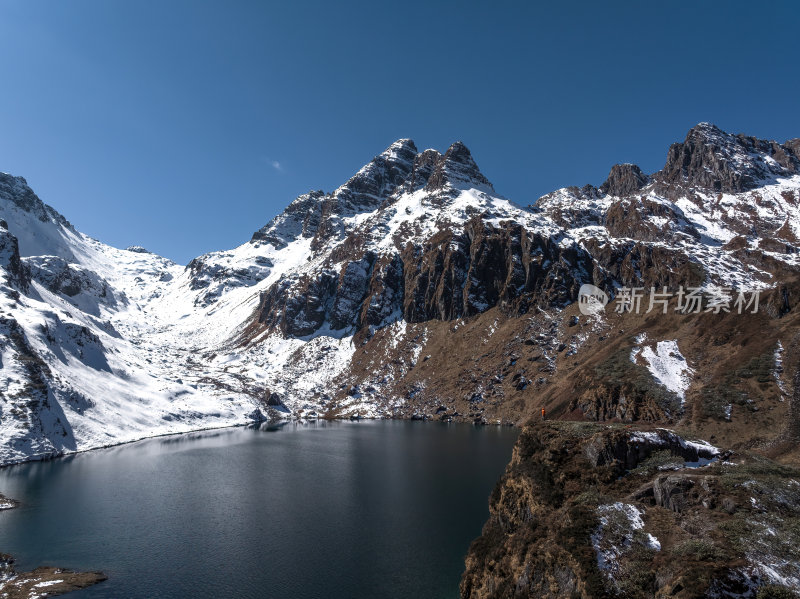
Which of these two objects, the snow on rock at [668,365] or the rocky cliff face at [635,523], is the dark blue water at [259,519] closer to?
the rocky cliff face at [635,523]

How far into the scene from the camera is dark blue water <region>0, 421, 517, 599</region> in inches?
1800

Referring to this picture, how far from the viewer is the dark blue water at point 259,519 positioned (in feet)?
150

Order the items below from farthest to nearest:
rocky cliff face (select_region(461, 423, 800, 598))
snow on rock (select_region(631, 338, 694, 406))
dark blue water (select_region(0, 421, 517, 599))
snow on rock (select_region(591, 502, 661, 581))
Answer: snow on rock (select_region(631, 338, 694, 406)) → dark blue water (select_region(0, 421, 517, 599)) → snow on rock (select_region(591, 502, 661, 581)) → rocky cliff face (select_region(461, 423, 800, 598))

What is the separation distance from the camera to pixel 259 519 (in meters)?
64.0

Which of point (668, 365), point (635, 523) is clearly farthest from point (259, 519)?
point (668, 365)

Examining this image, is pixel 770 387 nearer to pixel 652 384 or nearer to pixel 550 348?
pixel 652 384

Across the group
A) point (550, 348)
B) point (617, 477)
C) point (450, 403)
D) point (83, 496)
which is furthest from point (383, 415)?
point (617, 477)

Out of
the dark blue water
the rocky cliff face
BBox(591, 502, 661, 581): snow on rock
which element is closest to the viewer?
the rocky cliff face

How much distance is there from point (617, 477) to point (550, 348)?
156016 mm

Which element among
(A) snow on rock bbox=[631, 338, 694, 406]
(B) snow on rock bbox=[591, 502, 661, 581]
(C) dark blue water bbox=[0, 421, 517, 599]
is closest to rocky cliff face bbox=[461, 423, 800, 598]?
(B) snow on rock bbox=[591, 502, 661, 581]

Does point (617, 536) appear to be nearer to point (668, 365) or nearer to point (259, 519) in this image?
point (259, 519)

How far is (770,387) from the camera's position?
293ft

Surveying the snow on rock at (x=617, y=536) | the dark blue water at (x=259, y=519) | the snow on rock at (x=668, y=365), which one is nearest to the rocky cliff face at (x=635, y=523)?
the snow on rock at (x=617, y=536)

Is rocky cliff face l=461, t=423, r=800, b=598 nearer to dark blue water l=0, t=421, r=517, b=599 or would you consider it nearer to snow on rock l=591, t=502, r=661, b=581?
snow on rock l=591, t=502, r=661, b=581
